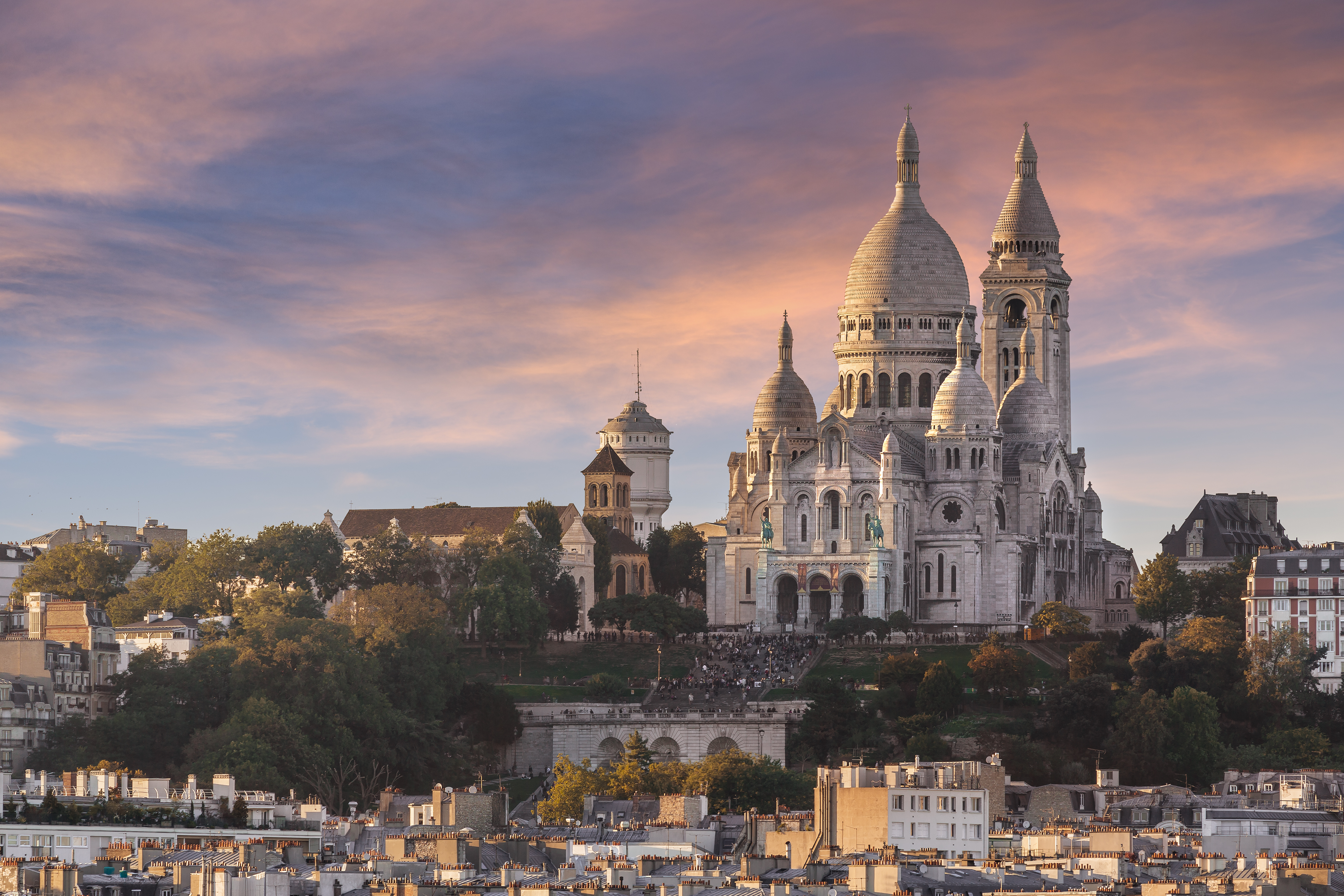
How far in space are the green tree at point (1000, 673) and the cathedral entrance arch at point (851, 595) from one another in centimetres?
2818

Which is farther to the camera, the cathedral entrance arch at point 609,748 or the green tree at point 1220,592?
the green tree at point 1220,592

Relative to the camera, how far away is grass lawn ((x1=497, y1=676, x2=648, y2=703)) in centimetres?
14850

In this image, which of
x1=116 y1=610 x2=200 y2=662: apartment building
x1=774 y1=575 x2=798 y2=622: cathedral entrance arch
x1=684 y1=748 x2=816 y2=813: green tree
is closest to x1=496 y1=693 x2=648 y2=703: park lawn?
x1=116 y1=610 x2=200 y2=662: apartment building

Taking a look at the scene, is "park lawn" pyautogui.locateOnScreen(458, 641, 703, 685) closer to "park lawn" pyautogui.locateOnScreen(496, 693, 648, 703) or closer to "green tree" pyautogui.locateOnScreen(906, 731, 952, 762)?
"park lawn" pyautogui.locateOnScreen(496, 693, 648, 703)

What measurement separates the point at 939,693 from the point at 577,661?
28407 millimetres

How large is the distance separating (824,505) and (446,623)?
30.2 meters

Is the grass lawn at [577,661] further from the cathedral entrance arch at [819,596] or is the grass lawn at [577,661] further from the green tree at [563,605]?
the cathedral entrance arch at [819,596]

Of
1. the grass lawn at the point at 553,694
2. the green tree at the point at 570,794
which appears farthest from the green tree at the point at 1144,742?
the grass lawn at the point at 553,694

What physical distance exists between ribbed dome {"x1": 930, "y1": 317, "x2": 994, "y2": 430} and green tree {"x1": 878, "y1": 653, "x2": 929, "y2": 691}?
114 feet

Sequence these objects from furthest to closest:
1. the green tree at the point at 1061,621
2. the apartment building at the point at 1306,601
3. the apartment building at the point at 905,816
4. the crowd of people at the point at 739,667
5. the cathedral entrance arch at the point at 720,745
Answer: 1. the green tree at the point at 1061,621
2. the crowd of people at the point at 739,667
3. the apartment building at the point at 1306,601
4. the cathedral entrance arch at the point at 720,745
5. the apartment building at the point at 905,816

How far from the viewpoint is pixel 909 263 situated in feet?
632

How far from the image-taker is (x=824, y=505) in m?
178

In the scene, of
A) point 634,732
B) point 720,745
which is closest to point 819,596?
point 634,732

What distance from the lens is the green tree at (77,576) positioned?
177 metres
